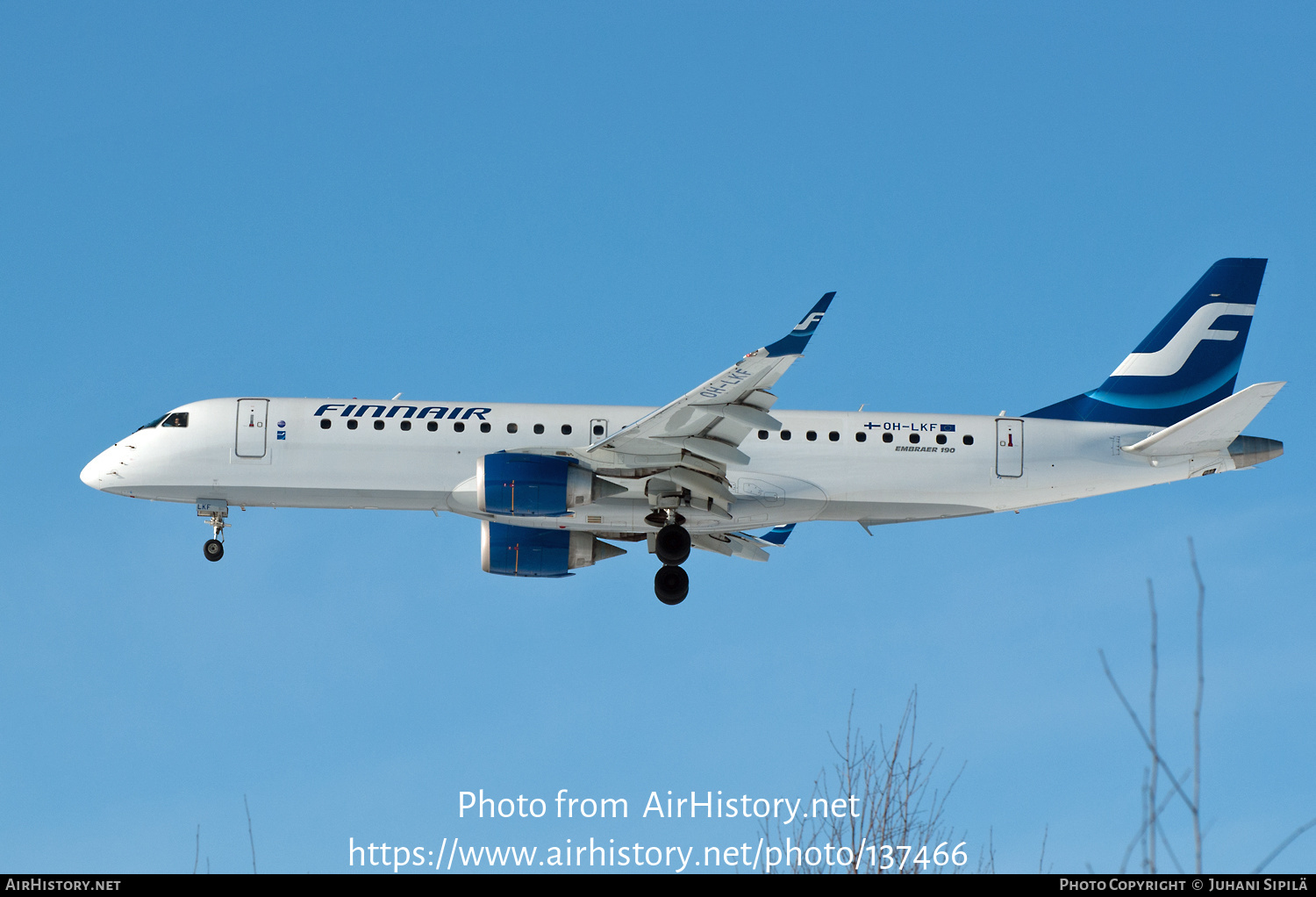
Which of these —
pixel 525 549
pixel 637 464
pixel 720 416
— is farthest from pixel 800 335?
pixel 525 549

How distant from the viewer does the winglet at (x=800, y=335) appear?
25.1 metres

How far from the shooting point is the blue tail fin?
32.2m

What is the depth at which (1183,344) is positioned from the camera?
33.2 m

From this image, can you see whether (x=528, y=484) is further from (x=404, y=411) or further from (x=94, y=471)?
(x=94, y=471)

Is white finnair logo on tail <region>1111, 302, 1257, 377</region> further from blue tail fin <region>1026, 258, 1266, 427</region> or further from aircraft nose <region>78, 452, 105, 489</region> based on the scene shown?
aircraft nose <region>78, 452, 105, 489</region>

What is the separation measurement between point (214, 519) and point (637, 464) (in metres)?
9.78

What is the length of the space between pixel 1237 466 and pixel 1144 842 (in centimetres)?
2343

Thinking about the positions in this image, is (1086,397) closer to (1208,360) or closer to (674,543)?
(1208,360)

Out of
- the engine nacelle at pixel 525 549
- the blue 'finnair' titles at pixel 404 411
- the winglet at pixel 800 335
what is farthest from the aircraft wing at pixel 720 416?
the engine nacelle at pixel 525 549

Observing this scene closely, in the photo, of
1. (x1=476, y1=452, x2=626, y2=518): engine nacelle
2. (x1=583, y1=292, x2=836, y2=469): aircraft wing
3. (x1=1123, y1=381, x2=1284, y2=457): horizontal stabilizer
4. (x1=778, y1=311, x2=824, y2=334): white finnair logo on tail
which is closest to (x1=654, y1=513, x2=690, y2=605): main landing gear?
(x1=583, y1=292, x2=836, y2=469): aircraft wing

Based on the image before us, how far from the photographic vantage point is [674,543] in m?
29.5

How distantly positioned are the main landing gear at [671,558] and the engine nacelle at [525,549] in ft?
8.30
